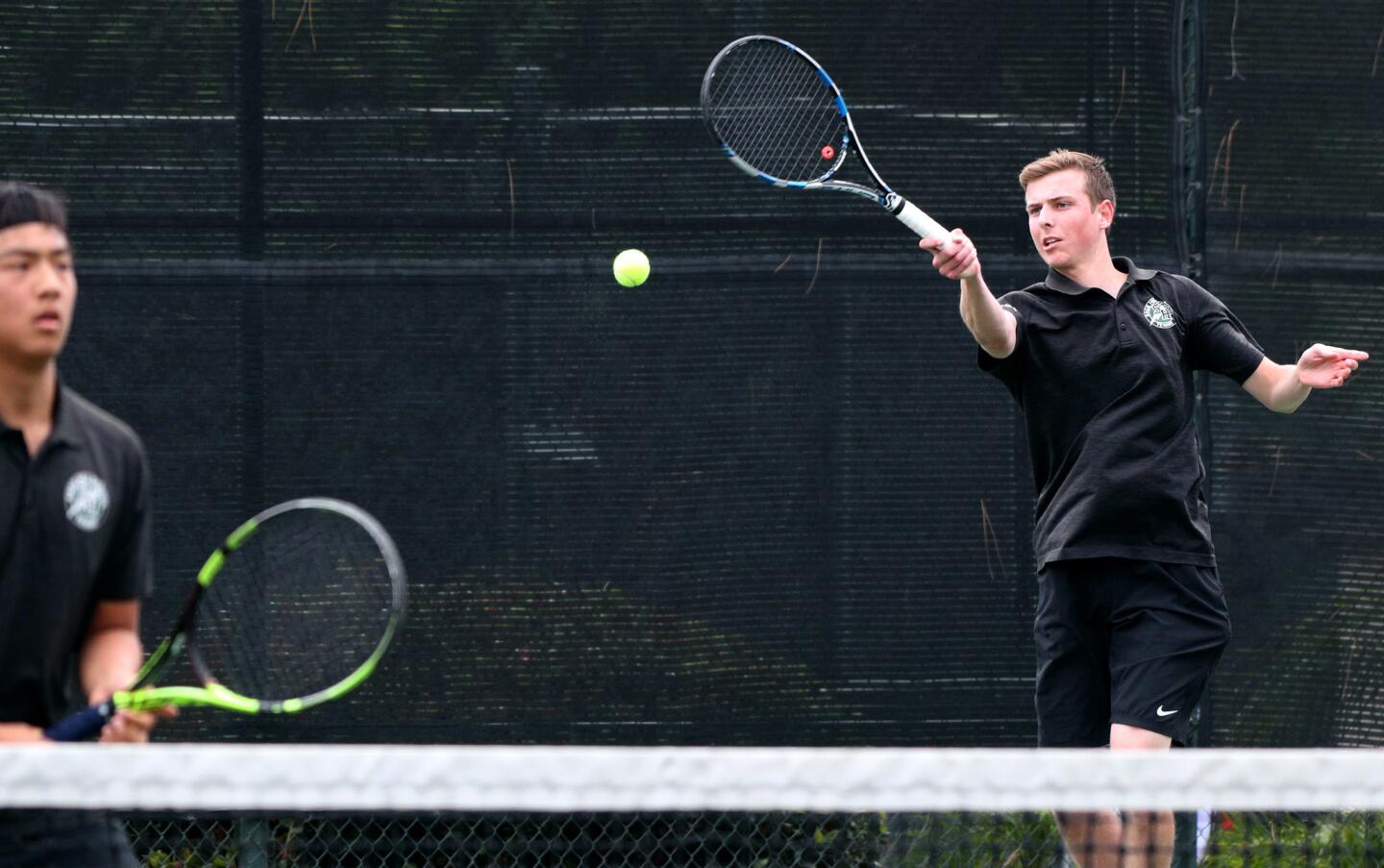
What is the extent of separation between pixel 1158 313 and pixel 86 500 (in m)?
2.34

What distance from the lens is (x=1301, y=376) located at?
3.84 m

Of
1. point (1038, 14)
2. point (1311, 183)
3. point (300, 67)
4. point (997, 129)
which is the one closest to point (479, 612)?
point (300, 67)

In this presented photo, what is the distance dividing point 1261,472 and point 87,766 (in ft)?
10.7

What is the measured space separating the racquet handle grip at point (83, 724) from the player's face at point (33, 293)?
1.52 ft

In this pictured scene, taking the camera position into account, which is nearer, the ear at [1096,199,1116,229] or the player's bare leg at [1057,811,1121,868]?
the player's bare leg at [1057,811,1121,868]

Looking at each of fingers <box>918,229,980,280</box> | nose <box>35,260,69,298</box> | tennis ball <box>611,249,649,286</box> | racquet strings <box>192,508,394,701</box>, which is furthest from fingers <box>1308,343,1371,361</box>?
nose <box>35,260,69,298</box>

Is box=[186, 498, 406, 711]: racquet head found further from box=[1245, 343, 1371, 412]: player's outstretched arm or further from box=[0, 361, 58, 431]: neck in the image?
box=[1245, 343, 1371, 412]: player's outstretched arm

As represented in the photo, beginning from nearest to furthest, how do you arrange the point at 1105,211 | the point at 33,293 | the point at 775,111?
the point at 33,293, the point at 1105,211, the point at 775,111

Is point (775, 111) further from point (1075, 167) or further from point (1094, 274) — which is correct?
point (1094, 274)

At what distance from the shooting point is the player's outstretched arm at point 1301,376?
3793 millimetres

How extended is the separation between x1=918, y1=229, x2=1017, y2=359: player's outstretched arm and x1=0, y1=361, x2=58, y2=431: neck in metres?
1.67

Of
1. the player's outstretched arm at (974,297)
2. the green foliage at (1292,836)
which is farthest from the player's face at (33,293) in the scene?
the green foliage at (1292,836)

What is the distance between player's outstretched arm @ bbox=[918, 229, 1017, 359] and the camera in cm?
353

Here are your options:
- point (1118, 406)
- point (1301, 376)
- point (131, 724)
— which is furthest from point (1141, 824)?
point (131, 724)
